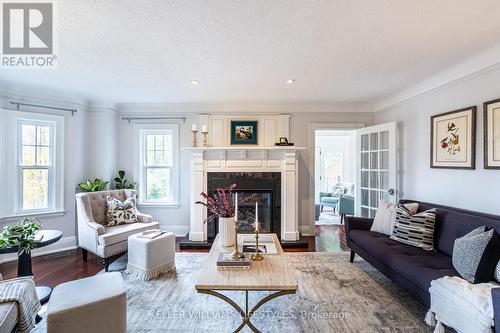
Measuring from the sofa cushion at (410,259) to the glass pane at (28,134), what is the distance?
492 cm

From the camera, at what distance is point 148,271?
2791 mm

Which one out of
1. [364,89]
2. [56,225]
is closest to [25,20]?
[56,225]

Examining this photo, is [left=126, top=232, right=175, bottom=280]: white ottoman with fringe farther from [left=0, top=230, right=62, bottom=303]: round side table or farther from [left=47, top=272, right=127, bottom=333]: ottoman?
[left=47, top=272, right=127, bottom=333]: ottoman

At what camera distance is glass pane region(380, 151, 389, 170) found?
3852 mm

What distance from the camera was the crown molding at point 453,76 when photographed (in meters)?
2.42

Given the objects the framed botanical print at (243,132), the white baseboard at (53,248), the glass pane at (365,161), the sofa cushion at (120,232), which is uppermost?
the framed botanical print at (243,132)

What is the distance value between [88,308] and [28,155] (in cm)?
320

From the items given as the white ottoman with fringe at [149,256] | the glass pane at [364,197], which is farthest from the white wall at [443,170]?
the white ottoman with fringe at [149,256]

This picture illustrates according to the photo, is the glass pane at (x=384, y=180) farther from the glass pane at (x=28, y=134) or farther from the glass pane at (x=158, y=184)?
the glass pane at (x=28, y=134)

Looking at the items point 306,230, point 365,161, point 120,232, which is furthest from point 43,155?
point 365,161

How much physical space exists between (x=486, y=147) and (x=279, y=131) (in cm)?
283

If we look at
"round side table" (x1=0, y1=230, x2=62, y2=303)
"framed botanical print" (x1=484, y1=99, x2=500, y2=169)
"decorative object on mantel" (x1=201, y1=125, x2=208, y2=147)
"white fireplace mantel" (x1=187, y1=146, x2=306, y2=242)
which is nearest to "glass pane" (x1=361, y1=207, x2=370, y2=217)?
"white fireplace mantel" (x1=187, y1=146, x2=306, y2=242)

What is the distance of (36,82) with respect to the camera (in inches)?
133

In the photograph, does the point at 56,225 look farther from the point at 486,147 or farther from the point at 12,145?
the point at 486,147
